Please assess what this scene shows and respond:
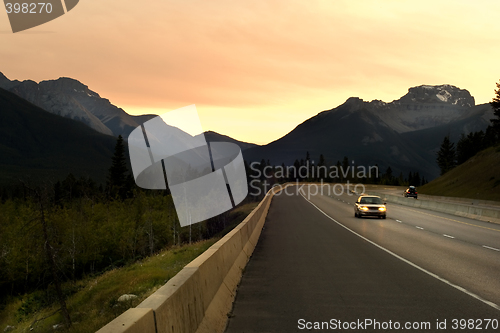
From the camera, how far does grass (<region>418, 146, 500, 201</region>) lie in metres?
71.1

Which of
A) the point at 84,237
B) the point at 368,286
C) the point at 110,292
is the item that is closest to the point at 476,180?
the point at 84,237

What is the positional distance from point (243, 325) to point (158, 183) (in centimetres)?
17809

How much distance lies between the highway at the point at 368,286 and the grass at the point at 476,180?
56.5 meters

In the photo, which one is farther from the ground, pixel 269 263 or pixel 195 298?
pixel 195 298

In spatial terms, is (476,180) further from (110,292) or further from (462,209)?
(110,292)

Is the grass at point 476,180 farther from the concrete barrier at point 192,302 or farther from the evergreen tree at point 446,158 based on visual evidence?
the evergreen tree at point 446,158

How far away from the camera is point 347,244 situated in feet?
58.9

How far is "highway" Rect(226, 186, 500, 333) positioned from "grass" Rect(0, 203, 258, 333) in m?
3.20

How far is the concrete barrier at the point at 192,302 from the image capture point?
3.79m

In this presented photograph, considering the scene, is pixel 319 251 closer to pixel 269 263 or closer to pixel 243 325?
pixel 269 263

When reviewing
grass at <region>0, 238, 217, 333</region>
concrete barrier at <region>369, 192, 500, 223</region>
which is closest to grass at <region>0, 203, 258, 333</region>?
grass at <region>0, 238, 217, 333</region>

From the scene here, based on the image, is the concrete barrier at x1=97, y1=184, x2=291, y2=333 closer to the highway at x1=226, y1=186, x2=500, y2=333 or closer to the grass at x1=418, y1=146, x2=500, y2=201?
the highway at x1=226, y1=186, x2=500, y2=333

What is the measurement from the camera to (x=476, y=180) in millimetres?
78875

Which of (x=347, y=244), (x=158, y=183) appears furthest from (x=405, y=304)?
(x=158, y=183)
